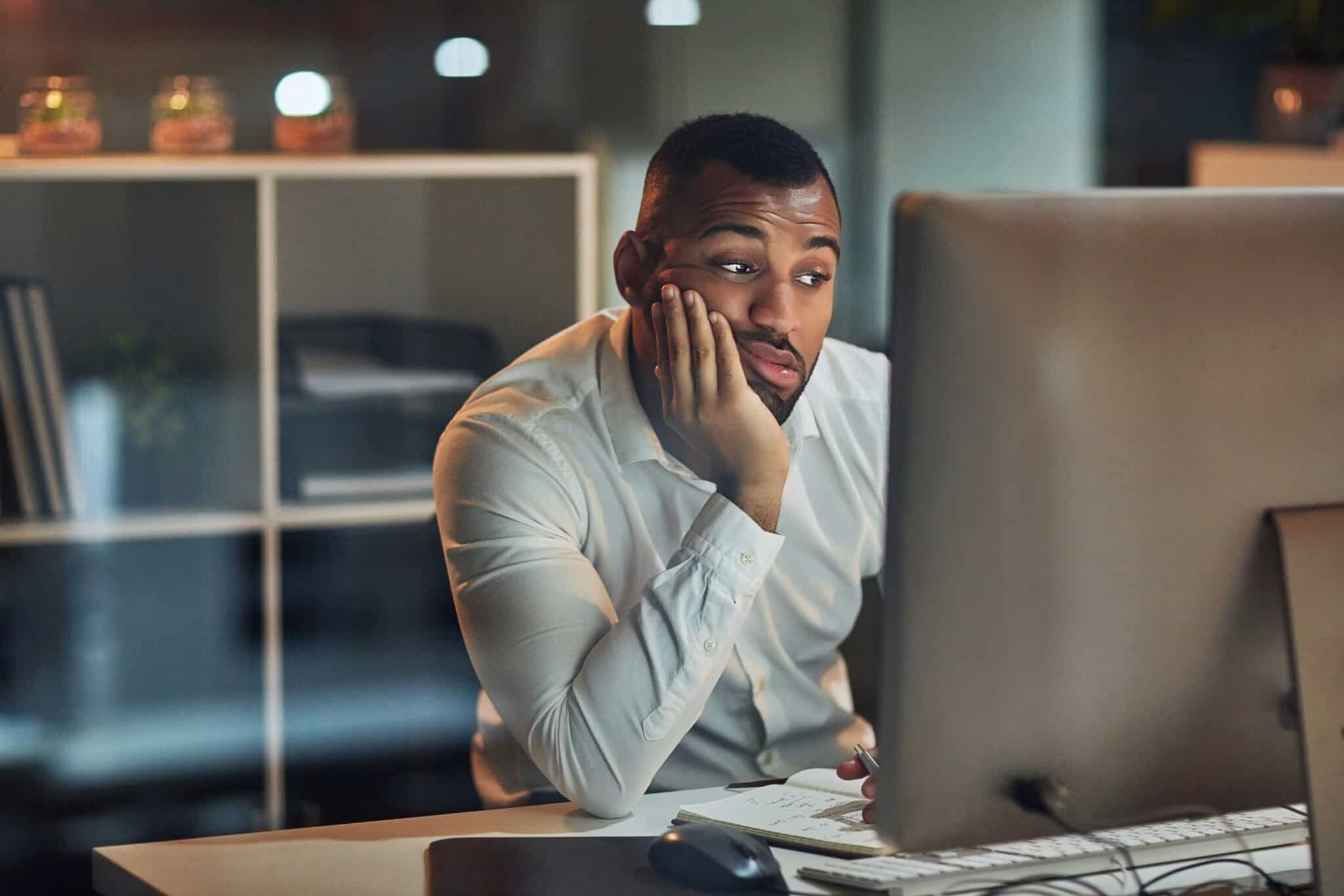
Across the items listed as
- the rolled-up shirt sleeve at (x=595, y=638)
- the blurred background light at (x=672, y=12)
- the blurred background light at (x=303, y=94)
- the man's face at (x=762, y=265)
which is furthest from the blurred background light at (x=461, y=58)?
the rolled-up shirt sleeve at (x=595, y=638)

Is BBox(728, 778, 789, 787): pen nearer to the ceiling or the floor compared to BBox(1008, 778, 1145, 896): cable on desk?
nearer to the floor

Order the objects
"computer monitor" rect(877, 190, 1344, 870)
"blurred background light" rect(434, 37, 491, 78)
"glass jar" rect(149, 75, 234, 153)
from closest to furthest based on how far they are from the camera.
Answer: "computer monitor" rect(877, 190, 1344, 870) < "glass jar" rect(149, 75, 234, 153) < "blurred background light" rect(434, 37, 491, 78)

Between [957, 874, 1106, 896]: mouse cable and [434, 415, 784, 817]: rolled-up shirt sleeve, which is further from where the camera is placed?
[434, 415, 784, 817]: rolled-up shirt sleeve

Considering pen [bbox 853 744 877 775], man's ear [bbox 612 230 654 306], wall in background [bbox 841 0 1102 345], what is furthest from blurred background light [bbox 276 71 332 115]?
pen [bbox 853 744 877 775]

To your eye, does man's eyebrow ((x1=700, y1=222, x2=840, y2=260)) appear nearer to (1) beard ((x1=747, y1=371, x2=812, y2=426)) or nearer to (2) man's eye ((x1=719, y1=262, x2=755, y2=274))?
(2) man's eye ((x1=719, y1=262, x2=755, y2=274))

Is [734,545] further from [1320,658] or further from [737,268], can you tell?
[1320,658]

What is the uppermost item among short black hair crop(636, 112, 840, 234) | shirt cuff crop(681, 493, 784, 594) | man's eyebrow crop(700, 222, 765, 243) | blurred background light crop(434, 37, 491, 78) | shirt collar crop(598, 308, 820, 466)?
blurred background light crop(434, 37, 491, 78)

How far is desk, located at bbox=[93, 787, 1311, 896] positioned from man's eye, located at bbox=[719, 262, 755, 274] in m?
0.56

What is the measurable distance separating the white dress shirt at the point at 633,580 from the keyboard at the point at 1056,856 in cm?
28

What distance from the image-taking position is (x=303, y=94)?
2.79 m

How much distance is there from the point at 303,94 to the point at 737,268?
1.40 metres

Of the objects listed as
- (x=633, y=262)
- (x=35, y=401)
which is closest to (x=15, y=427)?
(x=35, y=401)

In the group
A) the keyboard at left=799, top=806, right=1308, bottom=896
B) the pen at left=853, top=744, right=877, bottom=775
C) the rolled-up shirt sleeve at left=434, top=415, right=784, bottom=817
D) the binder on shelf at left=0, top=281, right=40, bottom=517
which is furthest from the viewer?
the binder on shelf at left=0, top=281, right=40, bottom=517

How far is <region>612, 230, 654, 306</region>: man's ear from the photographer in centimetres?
171
